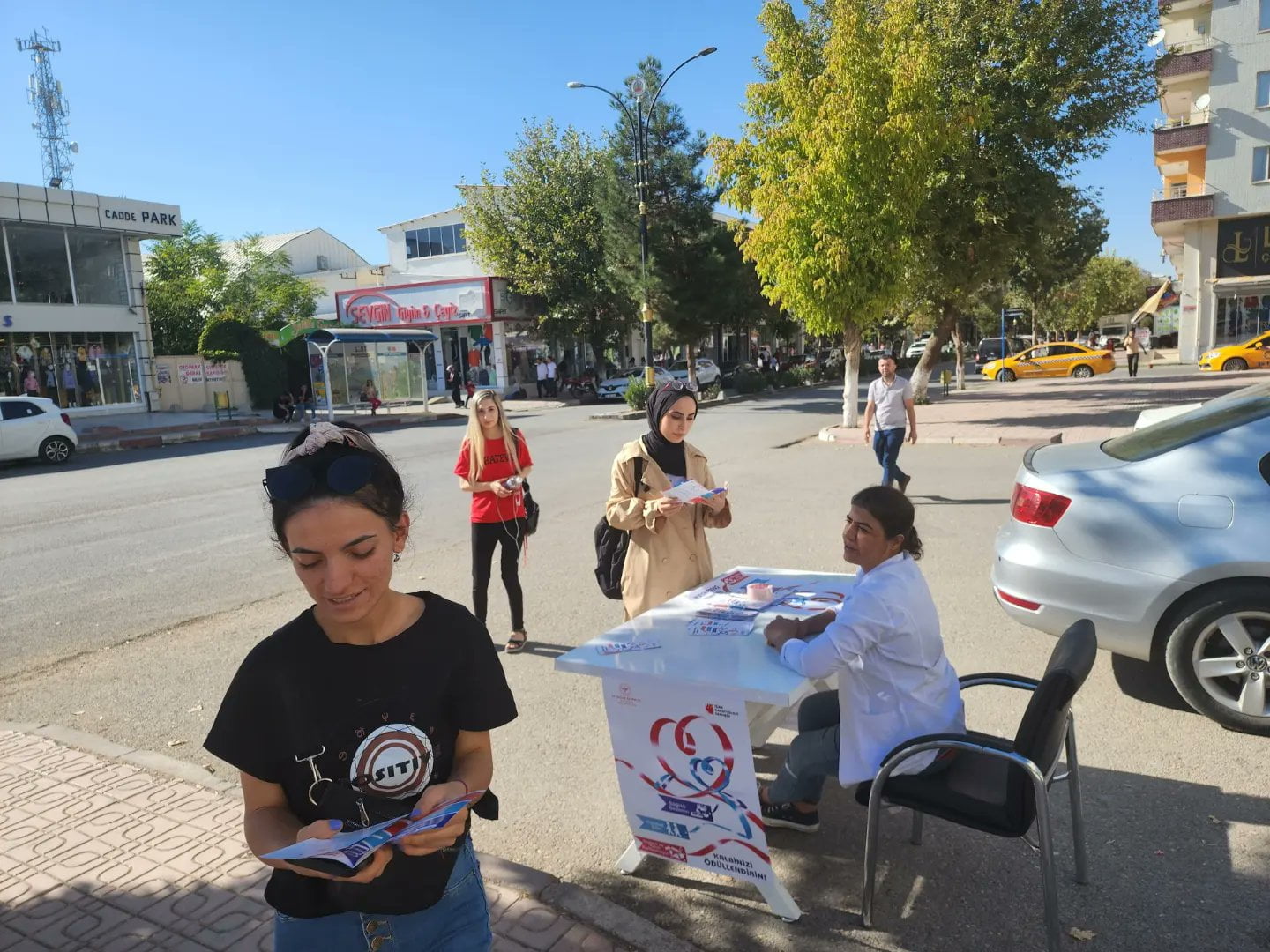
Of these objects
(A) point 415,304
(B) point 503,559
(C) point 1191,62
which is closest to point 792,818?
(B) point 503,559

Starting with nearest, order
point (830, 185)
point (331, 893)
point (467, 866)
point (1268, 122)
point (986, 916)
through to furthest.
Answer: point (331, 893), point (467, 866), point (986, 916), point (830, 185), point (1268, 122)

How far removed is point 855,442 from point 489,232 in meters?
25.4

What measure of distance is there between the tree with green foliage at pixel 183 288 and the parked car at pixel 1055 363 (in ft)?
120

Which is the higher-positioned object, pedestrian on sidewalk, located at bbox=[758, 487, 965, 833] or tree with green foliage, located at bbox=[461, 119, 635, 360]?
tree with green foliage, located at bbox=[461, 119, 635, 360]

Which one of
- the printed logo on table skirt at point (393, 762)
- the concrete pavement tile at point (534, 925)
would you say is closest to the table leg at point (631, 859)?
the concrete pavement tile at point (534, 925)

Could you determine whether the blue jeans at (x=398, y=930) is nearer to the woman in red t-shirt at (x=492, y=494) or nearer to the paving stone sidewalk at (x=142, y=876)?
the paving stone sidewalk at (x=142, y=876)

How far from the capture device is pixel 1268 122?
33844mm

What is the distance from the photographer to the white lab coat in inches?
113

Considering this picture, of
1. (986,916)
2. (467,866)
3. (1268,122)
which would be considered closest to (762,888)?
(986,916)

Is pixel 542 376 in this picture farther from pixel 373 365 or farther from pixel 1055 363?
pixel 1055 363

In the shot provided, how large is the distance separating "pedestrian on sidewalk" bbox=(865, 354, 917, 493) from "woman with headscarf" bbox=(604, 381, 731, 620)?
244 inches

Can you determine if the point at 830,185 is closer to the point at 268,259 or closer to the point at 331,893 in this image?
the point at 331,893

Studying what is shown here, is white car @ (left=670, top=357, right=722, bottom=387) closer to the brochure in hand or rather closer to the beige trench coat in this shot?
the beige trench coat

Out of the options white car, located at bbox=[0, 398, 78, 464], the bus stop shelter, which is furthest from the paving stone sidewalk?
the bus stop shelter
